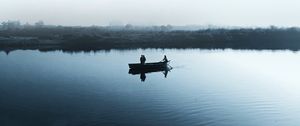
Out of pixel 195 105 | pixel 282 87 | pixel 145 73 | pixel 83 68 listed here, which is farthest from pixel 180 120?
pixel 83 68

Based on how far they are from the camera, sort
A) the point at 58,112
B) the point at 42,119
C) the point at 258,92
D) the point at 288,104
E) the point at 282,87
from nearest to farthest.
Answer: the point at 42,119
the point at 58,112
the point at 288,104
the point at 258,92
the point at 282,87

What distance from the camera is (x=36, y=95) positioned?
33.1 m

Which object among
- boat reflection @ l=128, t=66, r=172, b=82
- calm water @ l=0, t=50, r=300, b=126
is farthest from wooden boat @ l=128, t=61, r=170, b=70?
calm water @ l=0, t=50, r=300, b=126

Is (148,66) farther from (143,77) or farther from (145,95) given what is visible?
(145,95)

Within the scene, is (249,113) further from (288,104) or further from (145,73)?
(145,73)

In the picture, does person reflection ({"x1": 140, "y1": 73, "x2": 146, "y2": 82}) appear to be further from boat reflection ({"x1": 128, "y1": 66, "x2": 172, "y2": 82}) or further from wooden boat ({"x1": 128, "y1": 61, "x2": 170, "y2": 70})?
wooden boat ({"x1": 128, "y1": 61, "x2": 170, "y2": 70})

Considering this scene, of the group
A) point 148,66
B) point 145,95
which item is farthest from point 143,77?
point 145,95

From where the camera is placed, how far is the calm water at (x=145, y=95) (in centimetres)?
2556

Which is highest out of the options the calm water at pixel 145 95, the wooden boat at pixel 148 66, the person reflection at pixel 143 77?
the wooden boat at pixel 148 66

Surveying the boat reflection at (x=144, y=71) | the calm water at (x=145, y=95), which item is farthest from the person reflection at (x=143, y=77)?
the calm water at (x=145, y=95)

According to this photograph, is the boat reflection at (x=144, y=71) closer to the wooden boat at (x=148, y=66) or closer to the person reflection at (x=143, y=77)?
the person reflection at (x=143, y=77)

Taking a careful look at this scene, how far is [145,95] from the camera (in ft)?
112

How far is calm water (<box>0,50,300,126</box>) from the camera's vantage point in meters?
25.6

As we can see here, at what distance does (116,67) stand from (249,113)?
28483 mm
